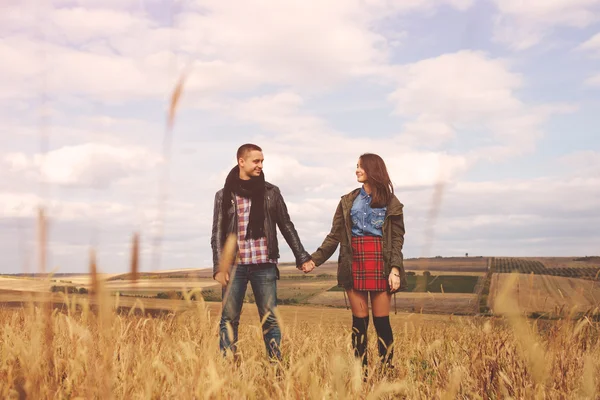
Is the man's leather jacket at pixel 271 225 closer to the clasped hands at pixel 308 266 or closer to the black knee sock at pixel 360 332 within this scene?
the clasped hands at pixel 308 266

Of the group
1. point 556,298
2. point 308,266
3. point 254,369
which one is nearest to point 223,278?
point 254,369

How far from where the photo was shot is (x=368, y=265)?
4723 millimetres

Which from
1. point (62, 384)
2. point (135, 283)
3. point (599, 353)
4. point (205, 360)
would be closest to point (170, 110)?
point (135, 283)

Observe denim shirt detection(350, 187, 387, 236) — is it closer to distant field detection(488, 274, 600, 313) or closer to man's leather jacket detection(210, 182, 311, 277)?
man's leather jacket detection(210, 182, 311, 277)

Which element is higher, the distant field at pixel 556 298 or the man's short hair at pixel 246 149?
the man's short hair at pixel 246 149

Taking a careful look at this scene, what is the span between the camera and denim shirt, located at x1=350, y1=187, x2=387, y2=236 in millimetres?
4801

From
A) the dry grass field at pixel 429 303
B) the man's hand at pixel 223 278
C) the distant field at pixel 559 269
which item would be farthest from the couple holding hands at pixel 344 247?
the distant field at pixel 559 269

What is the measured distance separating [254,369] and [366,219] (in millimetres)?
1900

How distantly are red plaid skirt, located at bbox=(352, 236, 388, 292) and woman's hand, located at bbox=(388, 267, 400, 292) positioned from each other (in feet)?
0.24

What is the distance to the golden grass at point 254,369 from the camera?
1847 millimetres

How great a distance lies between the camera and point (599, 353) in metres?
4.69

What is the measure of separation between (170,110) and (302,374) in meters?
1.17

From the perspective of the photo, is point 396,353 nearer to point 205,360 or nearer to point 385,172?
point 385,172

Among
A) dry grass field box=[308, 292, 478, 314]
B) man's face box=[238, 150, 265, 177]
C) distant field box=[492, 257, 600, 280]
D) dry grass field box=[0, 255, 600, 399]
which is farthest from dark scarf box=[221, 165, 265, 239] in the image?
distant field box=[492, 257, 600, 280]
